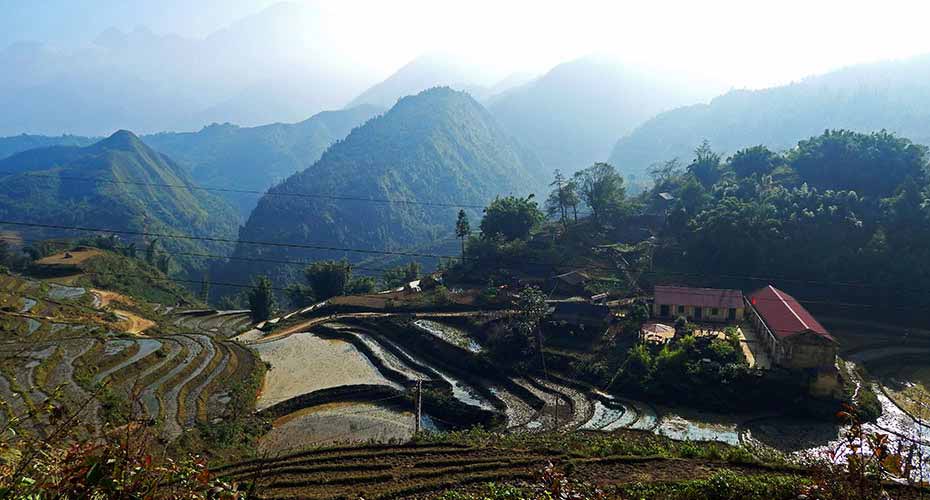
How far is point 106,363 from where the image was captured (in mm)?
25094

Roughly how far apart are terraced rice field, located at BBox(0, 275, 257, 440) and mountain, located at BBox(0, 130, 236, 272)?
65993mm

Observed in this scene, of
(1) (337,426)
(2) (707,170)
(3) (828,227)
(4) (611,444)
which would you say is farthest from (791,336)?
(2) (707,170)

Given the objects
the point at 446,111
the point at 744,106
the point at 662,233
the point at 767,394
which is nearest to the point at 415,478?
the point at 767,394

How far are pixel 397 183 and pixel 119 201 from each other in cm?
6043

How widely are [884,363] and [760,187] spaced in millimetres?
24896

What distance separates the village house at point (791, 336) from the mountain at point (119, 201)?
9584 centimetres

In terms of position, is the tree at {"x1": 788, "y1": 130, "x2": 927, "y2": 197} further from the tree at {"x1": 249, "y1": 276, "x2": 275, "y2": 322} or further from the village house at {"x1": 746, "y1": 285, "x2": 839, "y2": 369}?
the tree at {"x1": 249, "y1": 276, "x2": 275, "y2": 322}

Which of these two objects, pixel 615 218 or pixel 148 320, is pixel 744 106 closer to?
pixel 615 218

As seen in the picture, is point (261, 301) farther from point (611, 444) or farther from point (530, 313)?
point (611, 444)

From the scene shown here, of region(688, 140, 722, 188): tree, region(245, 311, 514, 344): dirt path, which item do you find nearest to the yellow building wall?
region(245, 311, 514, 344): dirt path

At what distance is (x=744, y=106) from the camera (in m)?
165

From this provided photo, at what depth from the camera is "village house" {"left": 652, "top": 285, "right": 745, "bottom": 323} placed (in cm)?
3128

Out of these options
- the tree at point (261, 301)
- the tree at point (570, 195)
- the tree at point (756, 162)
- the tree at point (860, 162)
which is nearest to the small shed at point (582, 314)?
the tree at point (570, 195)

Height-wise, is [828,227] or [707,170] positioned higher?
[707,170]
